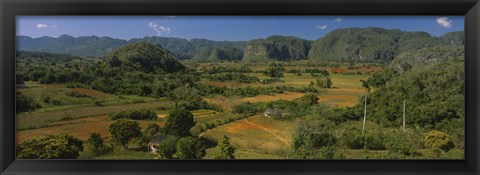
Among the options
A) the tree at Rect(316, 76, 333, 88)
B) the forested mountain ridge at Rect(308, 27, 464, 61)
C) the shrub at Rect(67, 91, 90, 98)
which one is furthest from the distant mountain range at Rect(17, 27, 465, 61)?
the shrub at Rect(67, 91, 90, 98)

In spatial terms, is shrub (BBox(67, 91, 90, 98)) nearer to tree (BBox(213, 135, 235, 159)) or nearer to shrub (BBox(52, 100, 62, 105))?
shrub (BBox(52, 100, 62, 105))

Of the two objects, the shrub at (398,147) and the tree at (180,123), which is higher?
the tree at (180,123)

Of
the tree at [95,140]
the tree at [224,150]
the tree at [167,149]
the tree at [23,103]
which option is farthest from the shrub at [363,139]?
the tree at [23,103]

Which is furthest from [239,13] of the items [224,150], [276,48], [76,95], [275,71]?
[76,95]

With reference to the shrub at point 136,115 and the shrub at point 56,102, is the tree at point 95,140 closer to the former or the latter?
the shrub at point 136,115

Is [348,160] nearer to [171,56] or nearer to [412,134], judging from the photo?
[412,134]
